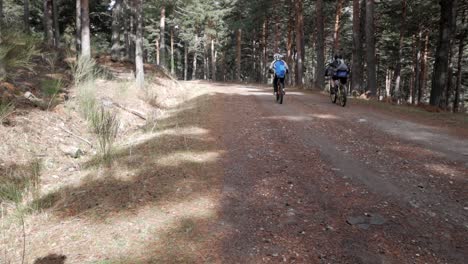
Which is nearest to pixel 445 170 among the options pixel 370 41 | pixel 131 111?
pixel 131 111

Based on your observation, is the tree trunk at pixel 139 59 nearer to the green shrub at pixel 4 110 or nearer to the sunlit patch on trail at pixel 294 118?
the sunlit patch on trail at pixel 294 118

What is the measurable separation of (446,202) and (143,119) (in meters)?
8.45

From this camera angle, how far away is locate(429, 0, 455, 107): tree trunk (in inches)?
585

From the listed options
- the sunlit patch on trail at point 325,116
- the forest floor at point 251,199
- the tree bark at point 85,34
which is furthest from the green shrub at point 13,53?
the sunlit patch on trail at point 325,116

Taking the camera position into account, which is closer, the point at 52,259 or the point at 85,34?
the point at 52,259

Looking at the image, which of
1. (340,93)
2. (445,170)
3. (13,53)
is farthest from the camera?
(340,93)

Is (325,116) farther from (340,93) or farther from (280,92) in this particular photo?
(280,92)

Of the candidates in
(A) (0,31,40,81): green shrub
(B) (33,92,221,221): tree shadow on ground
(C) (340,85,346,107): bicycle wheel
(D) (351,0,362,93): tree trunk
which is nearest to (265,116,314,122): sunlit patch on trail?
(B) (33,92,221,221): tree shadow on ground

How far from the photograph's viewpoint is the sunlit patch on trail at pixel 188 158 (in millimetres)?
6512

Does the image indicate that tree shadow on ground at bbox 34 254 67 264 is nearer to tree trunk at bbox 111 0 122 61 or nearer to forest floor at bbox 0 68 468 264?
forest floor at bbox 0 68 468 264

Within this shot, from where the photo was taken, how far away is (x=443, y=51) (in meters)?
15.0

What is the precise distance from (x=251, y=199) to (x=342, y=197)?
1.29 m

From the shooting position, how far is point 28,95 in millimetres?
8398

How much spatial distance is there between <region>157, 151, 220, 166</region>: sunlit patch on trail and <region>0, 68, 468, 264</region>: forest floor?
0.12 feet
